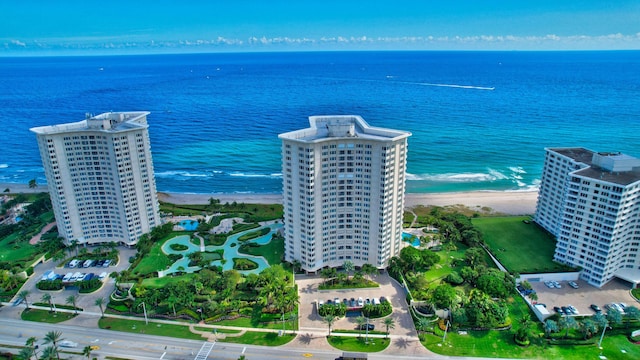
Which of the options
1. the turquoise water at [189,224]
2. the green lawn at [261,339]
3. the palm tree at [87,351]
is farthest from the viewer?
the turquoise water at [189,224]

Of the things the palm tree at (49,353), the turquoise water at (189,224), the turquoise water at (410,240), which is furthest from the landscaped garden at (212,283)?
the turquoise water at (410,240)

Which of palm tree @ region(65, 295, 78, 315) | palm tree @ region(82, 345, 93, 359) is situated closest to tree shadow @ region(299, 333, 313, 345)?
palm tree @ region(82, 345, 93, 359)

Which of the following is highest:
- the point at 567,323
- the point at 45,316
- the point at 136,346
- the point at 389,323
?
the point at 389,323

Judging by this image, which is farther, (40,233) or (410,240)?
(40,233)

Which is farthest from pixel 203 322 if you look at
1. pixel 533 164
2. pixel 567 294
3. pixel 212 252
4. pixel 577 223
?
pixel 533 164

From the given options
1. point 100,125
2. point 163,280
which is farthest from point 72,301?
point 100,125

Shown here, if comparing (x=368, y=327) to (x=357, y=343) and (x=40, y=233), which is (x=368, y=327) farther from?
(x=40, y=233)

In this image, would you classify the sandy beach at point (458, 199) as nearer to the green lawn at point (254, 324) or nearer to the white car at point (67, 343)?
the green lawn at point (254, 324)
